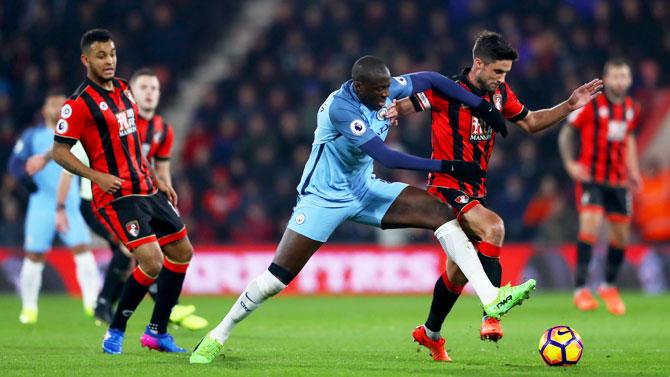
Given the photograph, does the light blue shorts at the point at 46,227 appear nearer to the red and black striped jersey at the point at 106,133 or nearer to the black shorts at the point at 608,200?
the red and black striped jersey at the point at 106,133

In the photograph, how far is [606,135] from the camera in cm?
1214

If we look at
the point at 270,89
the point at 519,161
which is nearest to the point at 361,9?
the point at 270,89

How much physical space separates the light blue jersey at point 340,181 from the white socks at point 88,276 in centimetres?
495

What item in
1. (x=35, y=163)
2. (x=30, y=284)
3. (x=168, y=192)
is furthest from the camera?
(x=30, y=284)

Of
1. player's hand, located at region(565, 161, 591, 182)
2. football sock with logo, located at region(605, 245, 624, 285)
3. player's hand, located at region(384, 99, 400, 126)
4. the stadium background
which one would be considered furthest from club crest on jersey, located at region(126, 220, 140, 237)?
the stadium background

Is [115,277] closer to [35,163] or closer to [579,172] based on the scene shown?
[35,163]

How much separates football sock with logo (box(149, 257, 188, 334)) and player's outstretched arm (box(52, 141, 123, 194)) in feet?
2.65

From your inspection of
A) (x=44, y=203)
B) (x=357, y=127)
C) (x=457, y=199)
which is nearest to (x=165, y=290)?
(x=357, y=127)

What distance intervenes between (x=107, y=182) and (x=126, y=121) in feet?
1.77

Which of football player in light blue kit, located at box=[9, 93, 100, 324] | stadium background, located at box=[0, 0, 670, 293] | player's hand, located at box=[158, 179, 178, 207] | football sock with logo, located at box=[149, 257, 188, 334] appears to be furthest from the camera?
stadium background, located at box=[0, 0, 670, 293]

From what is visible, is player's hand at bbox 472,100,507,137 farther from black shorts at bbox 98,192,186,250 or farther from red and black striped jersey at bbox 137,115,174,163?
red and black striped jersey at bbox 137,115,174,163

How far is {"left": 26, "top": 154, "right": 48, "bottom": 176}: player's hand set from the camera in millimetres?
10586

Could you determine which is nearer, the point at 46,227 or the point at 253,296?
the point at 253,296

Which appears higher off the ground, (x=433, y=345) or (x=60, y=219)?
(x=433, y=345)
